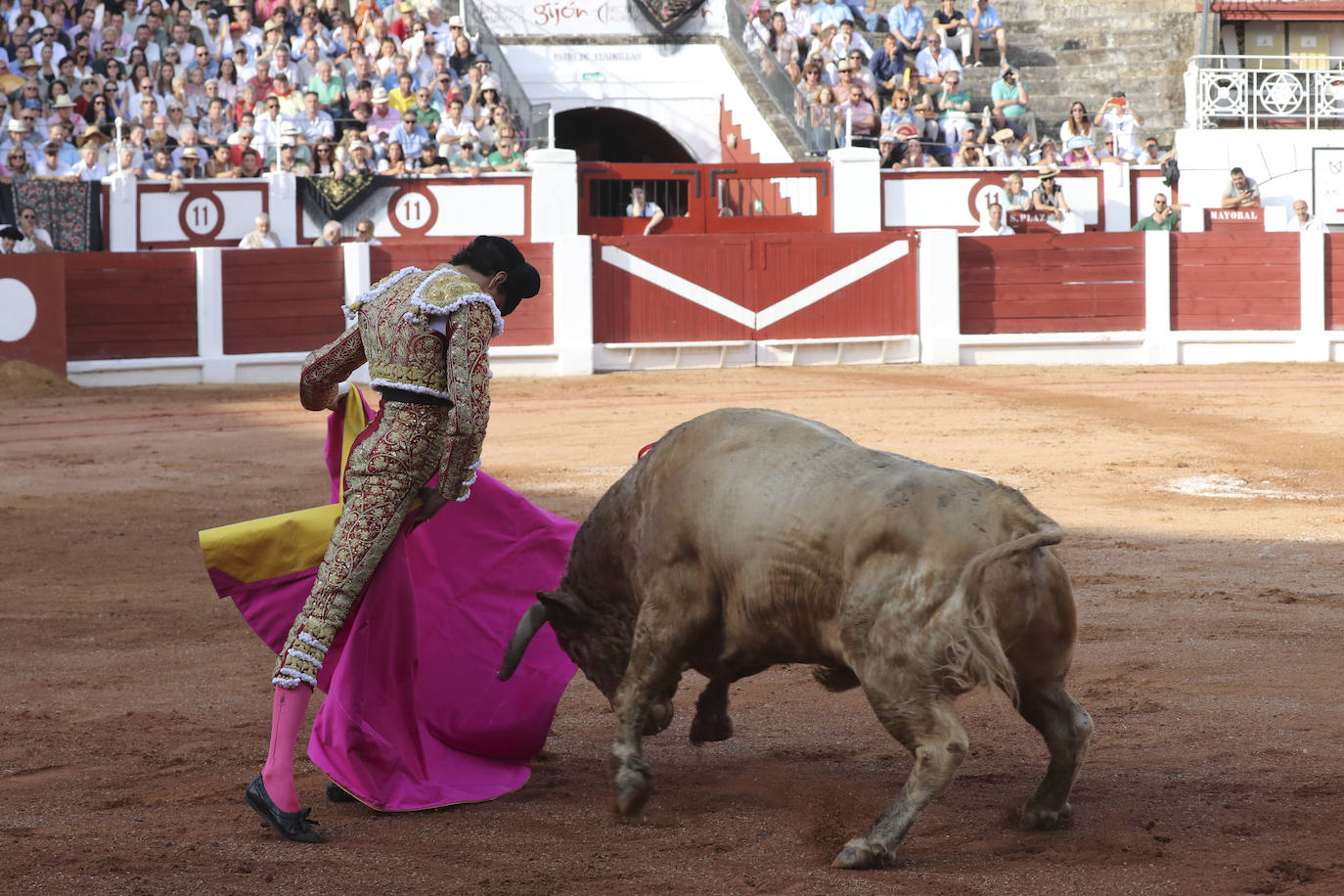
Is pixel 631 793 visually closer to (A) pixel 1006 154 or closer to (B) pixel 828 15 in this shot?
(A) pixel 1006 154

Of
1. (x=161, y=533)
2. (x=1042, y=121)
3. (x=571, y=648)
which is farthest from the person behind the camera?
(x=1042, y=121)

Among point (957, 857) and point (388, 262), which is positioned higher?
point (388, 262)

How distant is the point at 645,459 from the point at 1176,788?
4.27 ft

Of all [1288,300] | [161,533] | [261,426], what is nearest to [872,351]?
[1288,300]

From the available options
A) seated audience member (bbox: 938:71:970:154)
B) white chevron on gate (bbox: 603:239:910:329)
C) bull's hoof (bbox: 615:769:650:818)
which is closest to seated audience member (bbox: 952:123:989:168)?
seated audience member (bbox: 938:71:970:154)

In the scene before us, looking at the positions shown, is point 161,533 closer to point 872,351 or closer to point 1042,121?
point 872,351

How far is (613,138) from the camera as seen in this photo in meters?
21.6

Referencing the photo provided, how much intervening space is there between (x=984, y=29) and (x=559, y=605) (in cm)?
1701

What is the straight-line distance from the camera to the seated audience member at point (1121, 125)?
17.4 meters

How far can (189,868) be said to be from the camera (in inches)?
112

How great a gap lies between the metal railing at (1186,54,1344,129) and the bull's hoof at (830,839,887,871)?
1575 cm

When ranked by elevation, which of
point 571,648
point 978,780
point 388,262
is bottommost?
point 978,780

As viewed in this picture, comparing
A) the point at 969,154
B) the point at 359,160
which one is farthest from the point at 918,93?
the point at 359,160

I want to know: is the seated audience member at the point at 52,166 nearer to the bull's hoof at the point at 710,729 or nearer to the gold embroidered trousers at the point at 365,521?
the gold embroidered trousers at the point at 365,521
